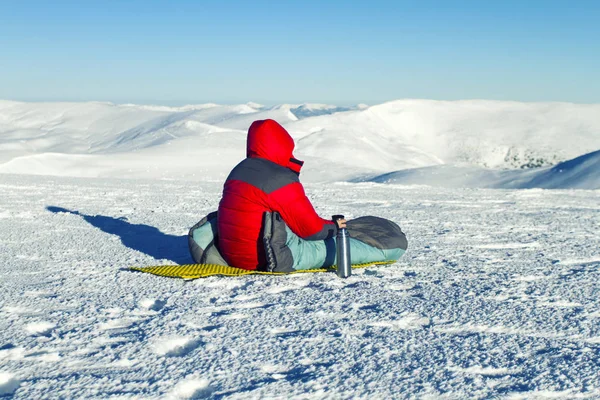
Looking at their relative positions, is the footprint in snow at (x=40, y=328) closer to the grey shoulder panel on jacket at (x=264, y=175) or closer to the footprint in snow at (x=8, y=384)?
the footprint in snow at (x=8, y=384)

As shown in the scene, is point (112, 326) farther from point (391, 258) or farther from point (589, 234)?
point (589, 234)

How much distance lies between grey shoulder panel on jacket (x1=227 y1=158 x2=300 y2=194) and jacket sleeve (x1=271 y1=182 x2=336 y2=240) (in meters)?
0.04

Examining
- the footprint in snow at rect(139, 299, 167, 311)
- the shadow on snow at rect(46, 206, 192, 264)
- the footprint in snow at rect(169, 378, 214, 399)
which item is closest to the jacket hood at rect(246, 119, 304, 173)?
the footprint in snow at rect(139, 299, 167, 311)

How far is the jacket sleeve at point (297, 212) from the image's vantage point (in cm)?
411

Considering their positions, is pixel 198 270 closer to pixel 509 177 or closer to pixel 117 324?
pixel 117 324

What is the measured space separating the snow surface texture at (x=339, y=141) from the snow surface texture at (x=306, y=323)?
11.0 meters

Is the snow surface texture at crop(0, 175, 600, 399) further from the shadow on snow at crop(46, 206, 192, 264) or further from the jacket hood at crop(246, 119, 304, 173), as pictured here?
the jacket hood at crop(246, 119, 304, 173)

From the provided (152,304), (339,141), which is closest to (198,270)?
(152,304)

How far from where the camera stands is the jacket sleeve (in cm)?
411

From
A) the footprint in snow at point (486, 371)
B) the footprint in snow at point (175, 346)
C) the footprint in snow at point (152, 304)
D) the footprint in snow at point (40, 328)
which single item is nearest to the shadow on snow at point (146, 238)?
the footprint in snow at point (152, 304)

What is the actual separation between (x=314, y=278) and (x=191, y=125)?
3363 centimetres

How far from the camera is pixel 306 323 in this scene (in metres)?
3.32

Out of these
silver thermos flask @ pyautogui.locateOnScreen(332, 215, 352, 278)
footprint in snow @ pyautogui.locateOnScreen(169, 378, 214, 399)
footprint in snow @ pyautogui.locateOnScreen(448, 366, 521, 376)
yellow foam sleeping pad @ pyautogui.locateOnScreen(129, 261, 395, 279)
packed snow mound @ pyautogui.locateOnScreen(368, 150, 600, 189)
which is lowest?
footprint in snow @ pyautogui.locateOnScreen(169, 378, 214, 399)

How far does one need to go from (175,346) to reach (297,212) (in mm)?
1449
